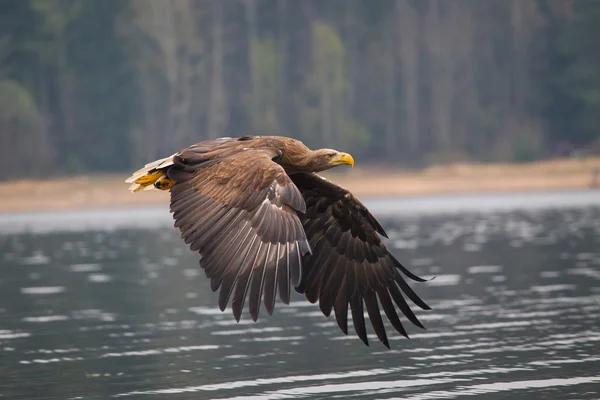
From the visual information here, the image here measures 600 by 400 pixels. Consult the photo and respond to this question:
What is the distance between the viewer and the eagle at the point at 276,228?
328 inches

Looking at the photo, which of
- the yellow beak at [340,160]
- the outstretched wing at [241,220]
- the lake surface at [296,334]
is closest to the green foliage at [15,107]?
the lake surface at [296,334]

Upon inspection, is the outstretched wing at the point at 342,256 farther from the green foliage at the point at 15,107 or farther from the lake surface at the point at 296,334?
the green foliage at the point at 15,107

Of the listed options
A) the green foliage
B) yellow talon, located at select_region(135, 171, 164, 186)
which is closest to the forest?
the green foliage

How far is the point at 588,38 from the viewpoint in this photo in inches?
2293

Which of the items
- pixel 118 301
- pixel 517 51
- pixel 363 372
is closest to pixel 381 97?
pixel 517 51

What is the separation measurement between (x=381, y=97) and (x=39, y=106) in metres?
17.3

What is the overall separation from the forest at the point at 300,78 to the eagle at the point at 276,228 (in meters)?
42.7

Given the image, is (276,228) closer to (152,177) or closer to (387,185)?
(152,177)

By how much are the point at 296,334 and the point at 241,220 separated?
5.33 metres

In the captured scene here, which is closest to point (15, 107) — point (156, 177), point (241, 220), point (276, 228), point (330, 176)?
point (330, 176)

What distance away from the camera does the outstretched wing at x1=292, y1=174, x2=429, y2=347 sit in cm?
1017

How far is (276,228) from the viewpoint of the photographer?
28.4ft

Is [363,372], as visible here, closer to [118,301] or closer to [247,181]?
[247,181]

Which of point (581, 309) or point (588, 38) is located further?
point (588, 38)
